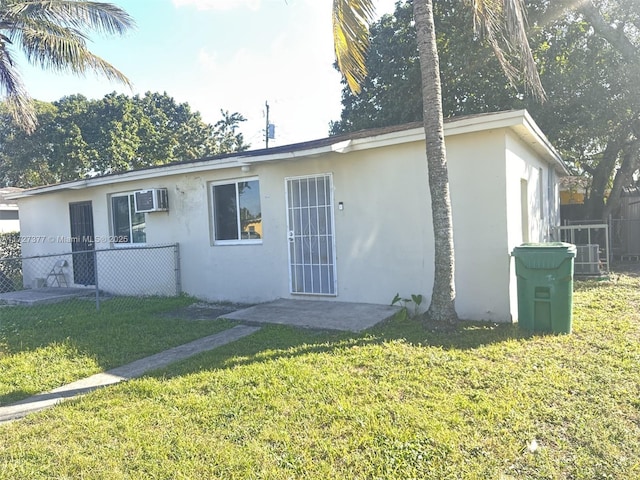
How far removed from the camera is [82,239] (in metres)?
12.1

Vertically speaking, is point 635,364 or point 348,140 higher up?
point 348,140

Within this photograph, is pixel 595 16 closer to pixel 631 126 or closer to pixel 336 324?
pixel 631 126

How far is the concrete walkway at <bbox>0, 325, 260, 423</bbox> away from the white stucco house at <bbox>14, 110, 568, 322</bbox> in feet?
7.52

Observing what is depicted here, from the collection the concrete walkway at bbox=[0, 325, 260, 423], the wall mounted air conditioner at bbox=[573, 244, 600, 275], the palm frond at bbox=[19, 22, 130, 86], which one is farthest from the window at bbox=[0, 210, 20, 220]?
the wall mounted air conditioner at bbox=[573, 244, 600, 275]

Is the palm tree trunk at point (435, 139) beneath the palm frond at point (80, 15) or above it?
beneath

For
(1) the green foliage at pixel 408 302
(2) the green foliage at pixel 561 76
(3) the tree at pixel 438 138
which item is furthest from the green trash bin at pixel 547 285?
(2) the green foliage at pixel 561 76

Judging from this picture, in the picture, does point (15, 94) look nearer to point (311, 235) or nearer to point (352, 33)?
point (311, 235)

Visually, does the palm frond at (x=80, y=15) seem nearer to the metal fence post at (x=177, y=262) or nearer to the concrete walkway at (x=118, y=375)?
the metal fence post at (x=177, y=262)

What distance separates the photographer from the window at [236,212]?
8.83 metres

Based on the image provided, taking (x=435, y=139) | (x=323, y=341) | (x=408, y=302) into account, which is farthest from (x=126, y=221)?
(x=435, y=139)

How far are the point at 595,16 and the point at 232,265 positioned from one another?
42.8 feet

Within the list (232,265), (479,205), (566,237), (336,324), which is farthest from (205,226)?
(566,237)

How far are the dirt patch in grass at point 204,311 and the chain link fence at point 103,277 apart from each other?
146 cm

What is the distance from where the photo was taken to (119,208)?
1119cm
